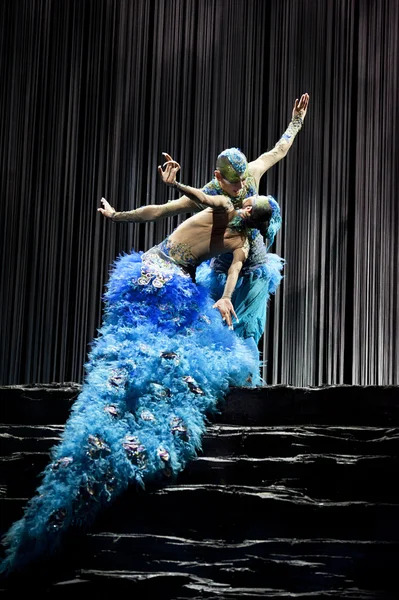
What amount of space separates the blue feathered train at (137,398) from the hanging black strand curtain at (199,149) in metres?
1.02

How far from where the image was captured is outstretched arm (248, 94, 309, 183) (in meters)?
3.53

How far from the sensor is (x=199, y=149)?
168 inches

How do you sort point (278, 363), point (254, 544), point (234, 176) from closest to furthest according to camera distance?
1. point (254, 544)
2. point (234, 176)
3. point (278, 363)

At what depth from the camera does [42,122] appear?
449 centimetres

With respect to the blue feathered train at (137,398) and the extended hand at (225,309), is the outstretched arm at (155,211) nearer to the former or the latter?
the blue feathered train at (137,398)

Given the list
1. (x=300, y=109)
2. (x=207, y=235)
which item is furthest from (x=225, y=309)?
(x=300, y=109)

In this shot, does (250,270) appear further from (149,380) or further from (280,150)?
(149,380)

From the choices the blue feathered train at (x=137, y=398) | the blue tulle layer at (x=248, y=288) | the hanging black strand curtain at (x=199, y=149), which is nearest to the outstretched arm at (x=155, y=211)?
the blue feathered train at (x=137, y=398)

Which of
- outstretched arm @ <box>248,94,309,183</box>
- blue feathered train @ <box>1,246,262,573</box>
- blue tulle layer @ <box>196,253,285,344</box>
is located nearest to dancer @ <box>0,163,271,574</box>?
blue feathered train @ <box>1,246,262,573</box>

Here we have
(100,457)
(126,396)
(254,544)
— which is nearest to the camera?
(254,544)

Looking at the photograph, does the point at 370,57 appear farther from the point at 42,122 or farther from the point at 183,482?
the point at 183,482

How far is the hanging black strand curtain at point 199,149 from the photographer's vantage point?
4066mm

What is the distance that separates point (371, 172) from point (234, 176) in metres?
1.16

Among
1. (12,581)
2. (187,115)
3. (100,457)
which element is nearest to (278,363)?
(187,115)
